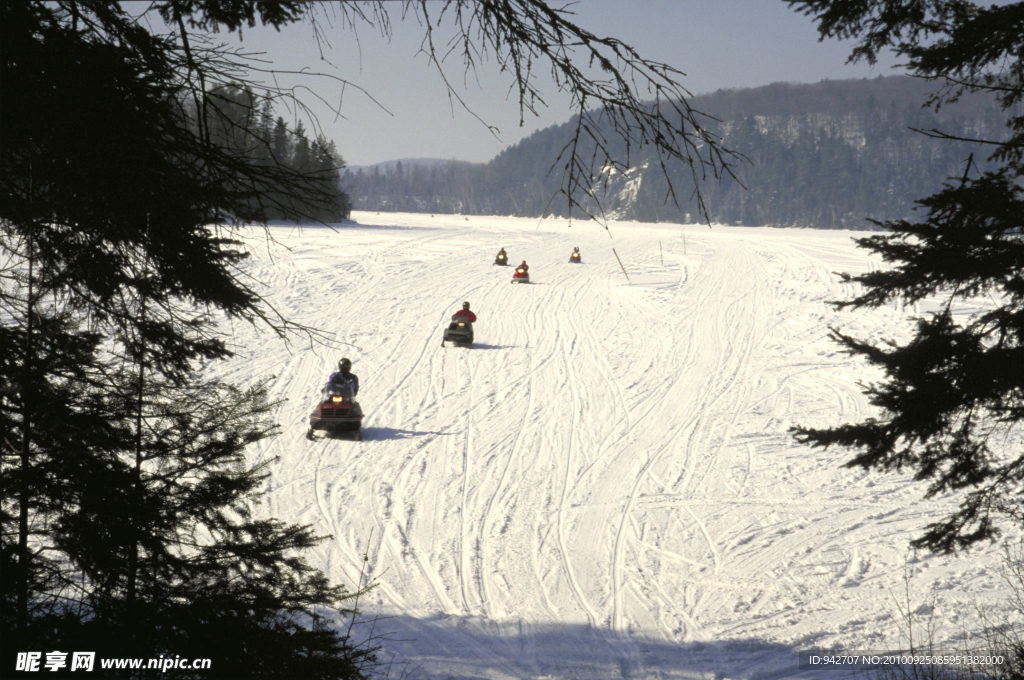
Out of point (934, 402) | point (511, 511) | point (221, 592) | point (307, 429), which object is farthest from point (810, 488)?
point (221, 592)

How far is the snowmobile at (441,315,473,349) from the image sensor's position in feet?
56.4

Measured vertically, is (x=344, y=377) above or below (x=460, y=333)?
below

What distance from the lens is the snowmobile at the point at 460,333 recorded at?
17.2 meters

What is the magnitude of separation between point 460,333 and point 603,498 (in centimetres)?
803

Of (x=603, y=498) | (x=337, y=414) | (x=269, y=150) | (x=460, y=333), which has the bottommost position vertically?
(x=603, y=498)

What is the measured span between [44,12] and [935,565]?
958 cm

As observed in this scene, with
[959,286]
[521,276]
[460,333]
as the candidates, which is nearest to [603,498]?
[959,286]

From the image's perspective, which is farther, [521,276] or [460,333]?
[521,276]

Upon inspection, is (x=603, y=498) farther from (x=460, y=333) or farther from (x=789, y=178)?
(x=789, y=178)

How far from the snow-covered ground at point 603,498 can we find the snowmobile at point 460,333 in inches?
13.8

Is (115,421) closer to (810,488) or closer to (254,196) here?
(254,196)

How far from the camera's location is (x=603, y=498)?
9.98 meters

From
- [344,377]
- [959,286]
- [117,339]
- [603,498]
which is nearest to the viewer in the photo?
[117,339]

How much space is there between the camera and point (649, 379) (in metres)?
15.7
